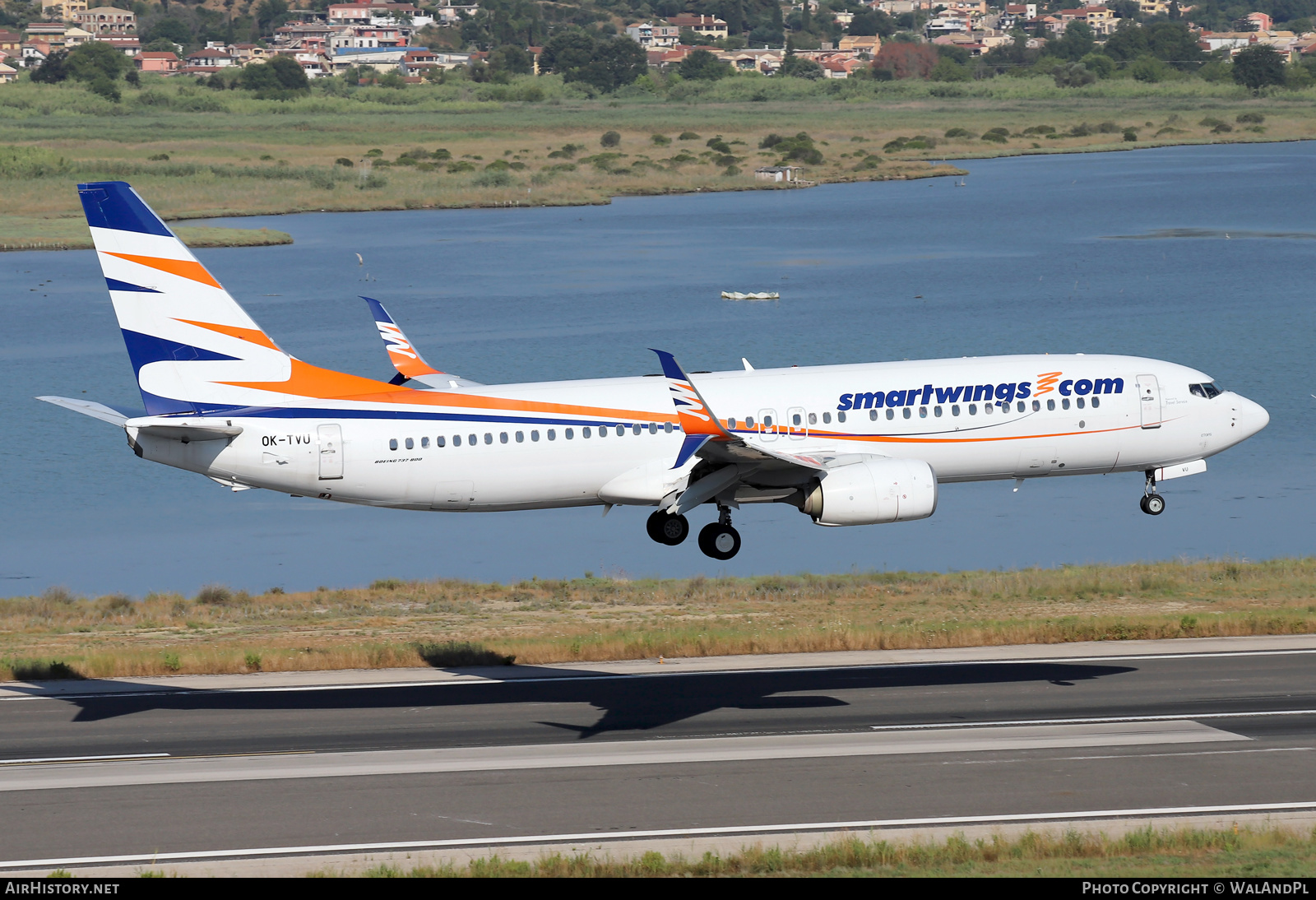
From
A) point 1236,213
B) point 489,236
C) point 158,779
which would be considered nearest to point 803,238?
point 489,236

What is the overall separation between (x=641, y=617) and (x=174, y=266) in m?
17.2

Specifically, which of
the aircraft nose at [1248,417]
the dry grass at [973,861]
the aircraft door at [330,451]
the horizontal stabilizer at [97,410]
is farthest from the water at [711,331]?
the dry grass at [973,861]

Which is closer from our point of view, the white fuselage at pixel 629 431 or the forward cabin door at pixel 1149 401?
the white fuselage at pixel 629 431

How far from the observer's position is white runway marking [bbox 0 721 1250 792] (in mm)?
30609

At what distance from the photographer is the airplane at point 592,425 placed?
44031mm

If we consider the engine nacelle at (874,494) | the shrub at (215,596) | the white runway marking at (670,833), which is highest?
the engine nacelle at (874,494)

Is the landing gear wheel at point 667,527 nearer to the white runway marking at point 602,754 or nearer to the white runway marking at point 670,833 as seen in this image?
the white runway marking at point 602,754

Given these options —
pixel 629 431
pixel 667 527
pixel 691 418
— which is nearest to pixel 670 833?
pixel 691 418

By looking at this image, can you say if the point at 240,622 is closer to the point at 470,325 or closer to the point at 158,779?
the point at 158,779

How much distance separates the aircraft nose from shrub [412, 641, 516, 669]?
23.4m

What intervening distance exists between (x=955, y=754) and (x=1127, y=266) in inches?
4082

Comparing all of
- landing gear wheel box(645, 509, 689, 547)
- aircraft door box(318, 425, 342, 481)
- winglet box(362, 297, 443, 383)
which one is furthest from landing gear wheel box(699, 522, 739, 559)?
winglet box(362, 297, 443, 383)

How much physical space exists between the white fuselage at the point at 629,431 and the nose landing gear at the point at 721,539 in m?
1.53

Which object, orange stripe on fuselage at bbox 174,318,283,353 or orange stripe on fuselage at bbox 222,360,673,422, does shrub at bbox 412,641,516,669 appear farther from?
orange stripe on fuselage at bbox 174,318,283,353
